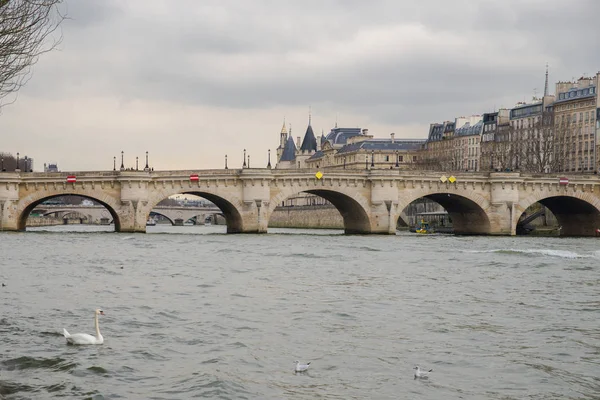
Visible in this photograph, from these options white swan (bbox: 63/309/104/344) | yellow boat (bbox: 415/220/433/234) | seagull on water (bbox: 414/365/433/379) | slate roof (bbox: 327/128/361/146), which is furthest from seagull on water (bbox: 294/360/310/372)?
slate roof (bbox: 327/128/361/146)

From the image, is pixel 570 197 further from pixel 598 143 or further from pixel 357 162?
pixel 357 162

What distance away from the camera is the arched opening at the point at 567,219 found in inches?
3174

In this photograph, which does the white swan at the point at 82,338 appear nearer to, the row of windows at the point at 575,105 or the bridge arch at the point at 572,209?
the bridge arch at the point at 572,209

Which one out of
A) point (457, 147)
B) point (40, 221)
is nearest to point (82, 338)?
point (40, 221)

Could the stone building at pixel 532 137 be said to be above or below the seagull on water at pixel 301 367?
above

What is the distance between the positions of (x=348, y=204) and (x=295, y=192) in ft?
22.5

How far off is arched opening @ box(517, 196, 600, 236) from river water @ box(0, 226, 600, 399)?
44.0 meters

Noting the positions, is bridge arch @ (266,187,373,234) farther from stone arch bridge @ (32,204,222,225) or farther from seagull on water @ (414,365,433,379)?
stone arch bridge @ (32,204,222,225)

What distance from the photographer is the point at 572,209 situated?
8400 centimetres

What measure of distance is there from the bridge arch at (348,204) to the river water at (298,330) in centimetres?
3286

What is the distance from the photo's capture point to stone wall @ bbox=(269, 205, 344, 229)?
118 meters

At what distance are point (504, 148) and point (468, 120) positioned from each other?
36694 millimetres

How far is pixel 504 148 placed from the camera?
108500 millimetres

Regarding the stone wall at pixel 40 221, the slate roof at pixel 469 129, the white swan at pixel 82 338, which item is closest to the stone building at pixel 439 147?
the slate roof at pixel 469 129
